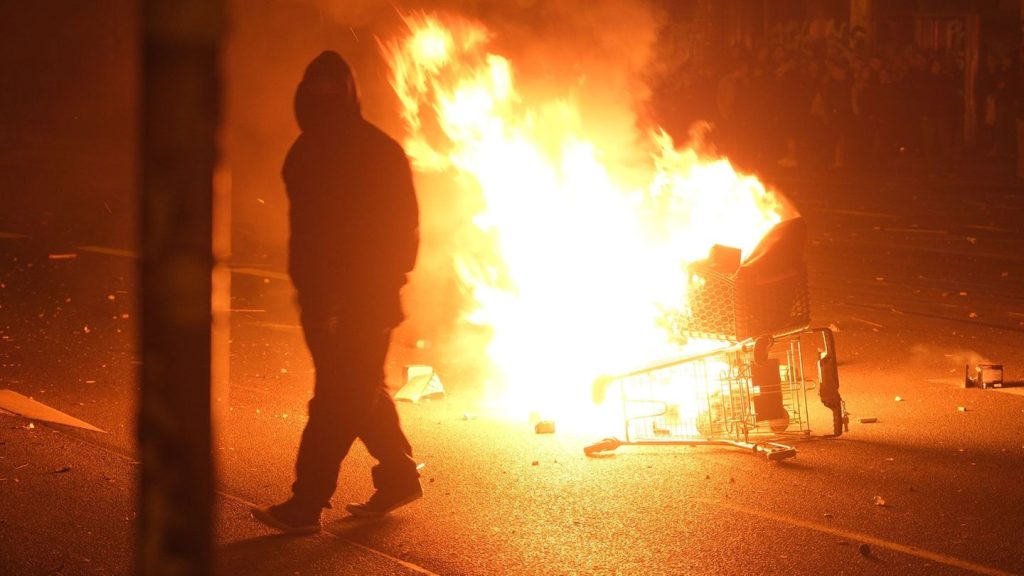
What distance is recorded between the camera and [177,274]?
3977 millimetres

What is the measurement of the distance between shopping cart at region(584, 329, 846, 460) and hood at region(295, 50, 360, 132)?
2207 mm

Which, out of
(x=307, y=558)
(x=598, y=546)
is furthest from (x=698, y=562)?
(x=307, y=558)

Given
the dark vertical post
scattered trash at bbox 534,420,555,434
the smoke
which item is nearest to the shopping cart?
scattered trash at bbox 534,420,555,434

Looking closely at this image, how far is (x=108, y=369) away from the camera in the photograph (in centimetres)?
910

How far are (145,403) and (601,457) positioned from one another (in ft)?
10.8

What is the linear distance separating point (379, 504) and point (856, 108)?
65.1 feet

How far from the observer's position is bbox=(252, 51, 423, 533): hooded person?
5.50 meters

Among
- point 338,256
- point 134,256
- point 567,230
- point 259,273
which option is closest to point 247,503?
point 338,256

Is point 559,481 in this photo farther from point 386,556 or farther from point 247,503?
point 247,503

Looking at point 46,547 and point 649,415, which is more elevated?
point 649,415

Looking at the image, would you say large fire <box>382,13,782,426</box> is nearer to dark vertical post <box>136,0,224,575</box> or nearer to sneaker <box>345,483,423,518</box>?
sneaker <box>345,483,423,518</box>

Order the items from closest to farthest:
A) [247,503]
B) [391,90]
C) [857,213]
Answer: [247,503] < [857,213] < [391,90]

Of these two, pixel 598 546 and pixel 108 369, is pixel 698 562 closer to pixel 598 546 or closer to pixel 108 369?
pixel 598 546

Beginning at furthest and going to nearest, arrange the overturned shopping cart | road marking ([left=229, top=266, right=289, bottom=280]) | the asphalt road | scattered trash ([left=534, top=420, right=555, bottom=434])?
road marking ([left=229, top=266, right=289, bottom=280]) < scattered trash ([left=534, top=420, right=555, bottom=434]) < the overturned shopping cart < the asphalt road
